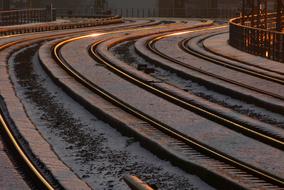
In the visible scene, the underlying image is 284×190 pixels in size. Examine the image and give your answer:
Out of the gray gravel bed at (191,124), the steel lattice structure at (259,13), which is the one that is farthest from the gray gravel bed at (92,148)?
the steel lattice structure at (259,13)

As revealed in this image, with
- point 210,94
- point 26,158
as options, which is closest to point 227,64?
point 210,94

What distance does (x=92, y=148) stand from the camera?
46.2 ft

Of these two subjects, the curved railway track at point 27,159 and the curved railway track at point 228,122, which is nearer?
the curved railway track at point 27,159

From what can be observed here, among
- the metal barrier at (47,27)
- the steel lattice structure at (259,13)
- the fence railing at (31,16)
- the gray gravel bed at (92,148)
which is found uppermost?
the steel lattice structure at (259,13)

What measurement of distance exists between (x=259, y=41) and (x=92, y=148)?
1811cm

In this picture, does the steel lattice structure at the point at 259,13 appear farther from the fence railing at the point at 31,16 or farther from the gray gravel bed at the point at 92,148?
the fence railing at the point at 31,16

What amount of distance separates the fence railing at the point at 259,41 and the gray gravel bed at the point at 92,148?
11.3m

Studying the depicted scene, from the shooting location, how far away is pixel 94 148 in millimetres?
14062

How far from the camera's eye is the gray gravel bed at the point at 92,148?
1183 cm

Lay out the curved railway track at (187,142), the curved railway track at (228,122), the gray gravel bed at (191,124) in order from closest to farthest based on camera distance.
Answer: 1. the curved railway track at (187,142)
2. the gray gravel bed at (191,124)
3. the curved railway track at (228,122)

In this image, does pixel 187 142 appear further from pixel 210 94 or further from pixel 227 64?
pixel 227 64

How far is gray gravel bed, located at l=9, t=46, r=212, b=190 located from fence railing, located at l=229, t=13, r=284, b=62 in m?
11.3

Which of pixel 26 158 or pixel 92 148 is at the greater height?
pixel 26 158

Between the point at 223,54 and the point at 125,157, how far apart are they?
743 inches
